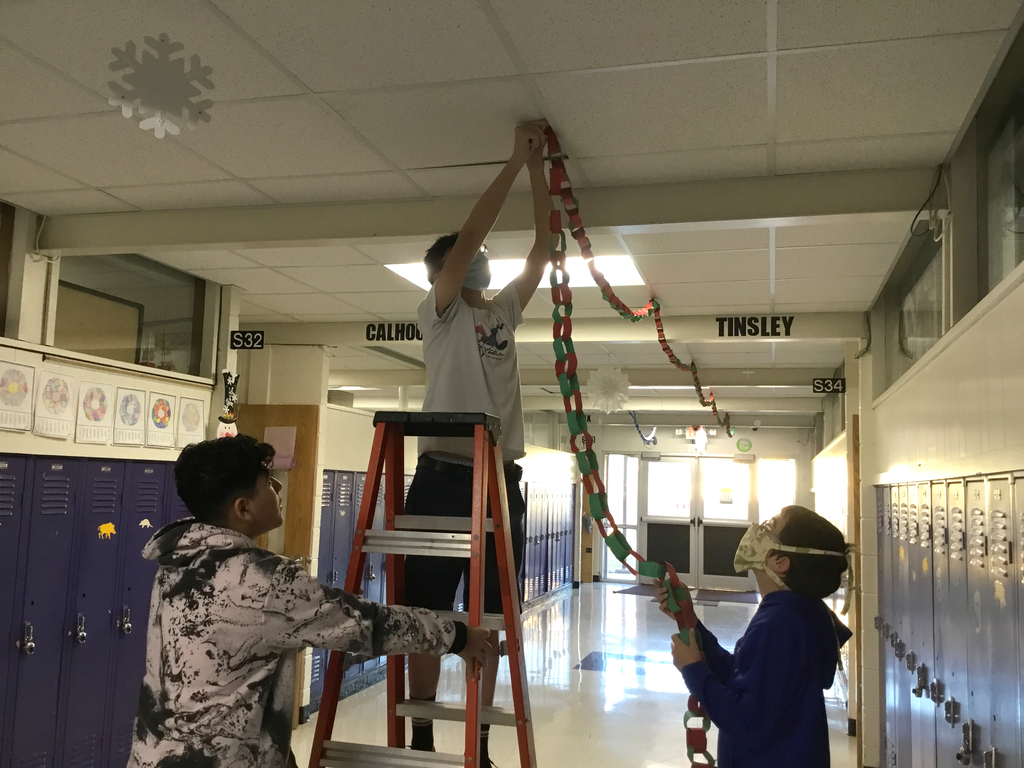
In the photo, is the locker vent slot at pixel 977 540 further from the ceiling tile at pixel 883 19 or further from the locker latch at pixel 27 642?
the locker latch at pixel 27 642

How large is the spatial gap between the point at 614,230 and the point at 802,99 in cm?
99

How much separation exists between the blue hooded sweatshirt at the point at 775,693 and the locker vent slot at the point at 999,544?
0.50 meters

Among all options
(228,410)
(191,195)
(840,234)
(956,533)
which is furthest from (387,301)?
(956,533)

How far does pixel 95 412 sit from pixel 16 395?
52cm

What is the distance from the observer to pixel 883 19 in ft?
6.77

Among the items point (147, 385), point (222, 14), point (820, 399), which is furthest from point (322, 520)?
point (820, 399)

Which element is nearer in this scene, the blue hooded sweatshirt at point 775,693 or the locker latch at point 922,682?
the blue hooded sweatshirt at point 775,693

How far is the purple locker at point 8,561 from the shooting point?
11.9ft

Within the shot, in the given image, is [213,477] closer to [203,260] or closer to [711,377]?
[203,260]

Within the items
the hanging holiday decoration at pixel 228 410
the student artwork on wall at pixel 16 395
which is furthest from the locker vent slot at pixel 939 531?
the hanging holiday decoration at pixel 228 410

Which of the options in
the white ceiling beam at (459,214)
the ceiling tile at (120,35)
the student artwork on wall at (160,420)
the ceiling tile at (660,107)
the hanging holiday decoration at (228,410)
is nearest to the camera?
the ceiling tile at (120,35)

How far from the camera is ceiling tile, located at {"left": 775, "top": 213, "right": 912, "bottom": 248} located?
3.72 meters

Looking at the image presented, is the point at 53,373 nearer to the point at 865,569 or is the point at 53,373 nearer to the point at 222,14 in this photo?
the point at 222,14

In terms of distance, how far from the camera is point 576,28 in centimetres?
214
